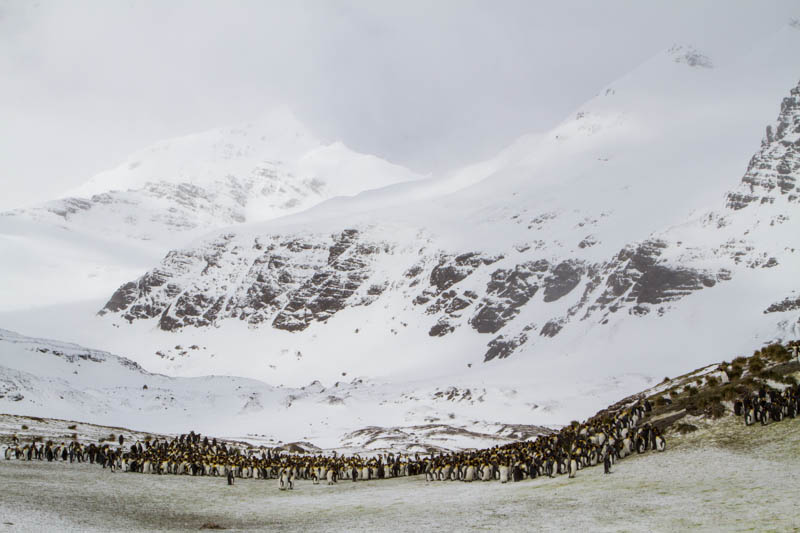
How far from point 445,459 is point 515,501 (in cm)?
1935

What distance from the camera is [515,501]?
30.6 metres

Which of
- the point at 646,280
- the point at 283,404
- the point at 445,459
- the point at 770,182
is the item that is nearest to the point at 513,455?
the point at 445,459

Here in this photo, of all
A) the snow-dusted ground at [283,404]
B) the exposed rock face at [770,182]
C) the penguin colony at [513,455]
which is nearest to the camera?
the penguin colony at [513,455]

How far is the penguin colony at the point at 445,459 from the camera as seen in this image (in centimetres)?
3772

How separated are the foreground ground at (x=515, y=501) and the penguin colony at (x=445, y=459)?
139cm

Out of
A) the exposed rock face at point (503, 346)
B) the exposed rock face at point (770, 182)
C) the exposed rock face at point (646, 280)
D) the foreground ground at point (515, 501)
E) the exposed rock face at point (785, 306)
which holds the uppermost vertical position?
the exposed rock face at point (770, 182)

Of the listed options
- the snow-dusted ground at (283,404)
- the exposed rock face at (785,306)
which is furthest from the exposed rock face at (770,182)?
the snow-dusted ground at (283,404)

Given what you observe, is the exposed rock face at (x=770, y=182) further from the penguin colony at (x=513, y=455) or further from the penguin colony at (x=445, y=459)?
the penguin colony at (x=445, y=459)

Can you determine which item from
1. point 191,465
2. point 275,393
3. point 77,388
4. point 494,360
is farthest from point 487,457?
point 494,360

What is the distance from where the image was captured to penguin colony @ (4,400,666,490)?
124 feet

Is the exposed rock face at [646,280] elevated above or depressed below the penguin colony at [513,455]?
above

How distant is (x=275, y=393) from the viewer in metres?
138

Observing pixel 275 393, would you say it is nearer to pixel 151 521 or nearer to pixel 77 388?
pixel 77 388

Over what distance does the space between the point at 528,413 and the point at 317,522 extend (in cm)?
10066
